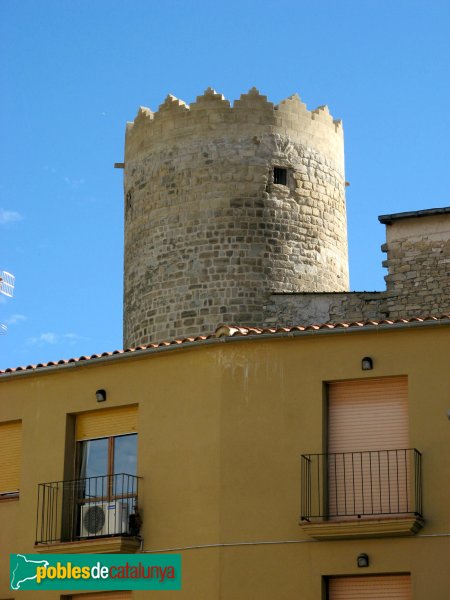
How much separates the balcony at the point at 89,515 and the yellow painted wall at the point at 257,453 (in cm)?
19

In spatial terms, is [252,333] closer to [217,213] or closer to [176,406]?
[176,406]

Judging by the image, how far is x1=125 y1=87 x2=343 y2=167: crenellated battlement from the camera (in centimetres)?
3186

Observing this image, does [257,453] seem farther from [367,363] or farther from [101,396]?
[101,396]

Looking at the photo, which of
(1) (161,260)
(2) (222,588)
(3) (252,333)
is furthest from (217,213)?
(2) (222,588)

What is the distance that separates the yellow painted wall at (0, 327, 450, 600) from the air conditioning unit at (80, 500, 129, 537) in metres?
0.31

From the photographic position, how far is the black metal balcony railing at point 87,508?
785 inches

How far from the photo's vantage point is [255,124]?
3189 cm

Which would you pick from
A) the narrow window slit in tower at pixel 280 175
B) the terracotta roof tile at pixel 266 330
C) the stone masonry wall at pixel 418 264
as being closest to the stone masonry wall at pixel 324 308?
the stone masonry wall at pixel 418 264

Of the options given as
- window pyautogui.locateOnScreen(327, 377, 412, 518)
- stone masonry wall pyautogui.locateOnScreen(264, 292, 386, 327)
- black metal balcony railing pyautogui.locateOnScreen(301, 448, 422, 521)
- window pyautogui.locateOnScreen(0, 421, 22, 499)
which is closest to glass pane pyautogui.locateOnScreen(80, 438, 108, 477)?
window pyautogui.locateOnScreen(0, 421, 22, 499)

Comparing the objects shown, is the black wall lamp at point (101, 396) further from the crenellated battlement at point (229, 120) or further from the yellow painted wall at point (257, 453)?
the crenellated battlement at point (229, 120)

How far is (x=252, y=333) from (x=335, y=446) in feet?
6.35

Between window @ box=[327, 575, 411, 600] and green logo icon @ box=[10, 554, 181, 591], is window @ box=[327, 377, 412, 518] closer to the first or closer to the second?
window @ box=[327, 575, 411, 600]

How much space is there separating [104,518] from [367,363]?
13.9 ft

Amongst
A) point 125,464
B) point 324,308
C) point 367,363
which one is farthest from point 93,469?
point 324,308
